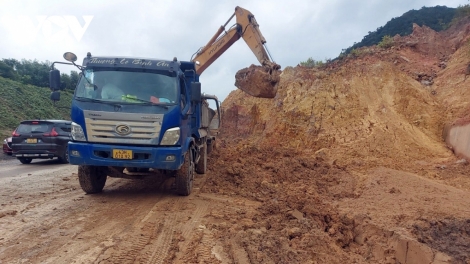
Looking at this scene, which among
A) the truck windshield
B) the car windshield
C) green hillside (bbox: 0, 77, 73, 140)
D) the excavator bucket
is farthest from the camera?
green hillside (bbox: 0, 77, 73, 140)

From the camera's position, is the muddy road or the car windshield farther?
the car windshield

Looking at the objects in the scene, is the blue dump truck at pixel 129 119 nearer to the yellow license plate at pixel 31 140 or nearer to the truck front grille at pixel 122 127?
the truck front grille at pixel 122 127

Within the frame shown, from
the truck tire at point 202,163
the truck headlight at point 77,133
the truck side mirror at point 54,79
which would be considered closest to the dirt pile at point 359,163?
the truck tire at point 202,163

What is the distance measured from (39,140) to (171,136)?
8.24 metres

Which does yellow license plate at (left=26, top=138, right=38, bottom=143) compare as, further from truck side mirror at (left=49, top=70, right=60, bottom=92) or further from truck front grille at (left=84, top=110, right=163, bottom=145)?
truck front grille at (left=84, top=110, right=163, bottom=145)

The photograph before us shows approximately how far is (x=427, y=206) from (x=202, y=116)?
Answer: 5.71 metres

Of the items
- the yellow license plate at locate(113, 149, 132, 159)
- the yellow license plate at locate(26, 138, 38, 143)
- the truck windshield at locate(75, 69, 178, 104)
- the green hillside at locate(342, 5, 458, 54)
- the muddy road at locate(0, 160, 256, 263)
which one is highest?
the green hillside at locate(342, 5, 458, 54)

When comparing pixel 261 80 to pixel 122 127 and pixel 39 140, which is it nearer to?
pixel 122 127

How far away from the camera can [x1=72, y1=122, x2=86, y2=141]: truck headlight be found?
679cm

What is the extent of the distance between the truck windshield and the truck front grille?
1.18 ft

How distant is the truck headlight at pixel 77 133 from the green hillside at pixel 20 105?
18.4 m

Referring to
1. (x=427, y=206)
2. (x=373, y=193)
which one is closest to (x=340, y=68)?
(x=373, y=193)

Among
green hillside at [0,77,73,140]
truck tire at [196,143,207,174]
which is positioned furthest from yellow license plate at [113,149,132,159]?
green hillside at [0,77,73,140]

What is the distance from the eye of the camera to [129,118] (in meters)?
6.67
